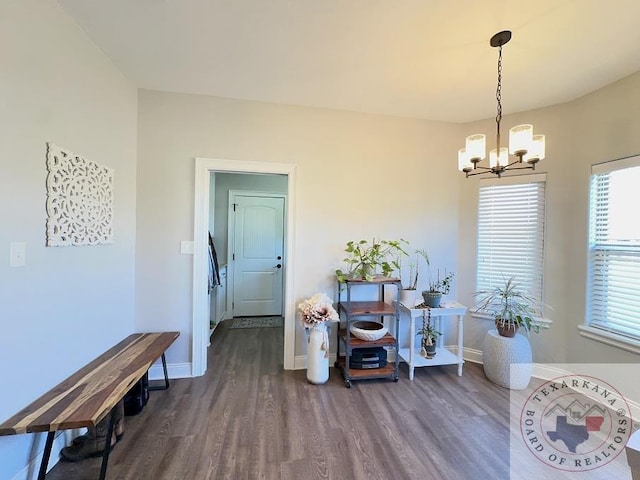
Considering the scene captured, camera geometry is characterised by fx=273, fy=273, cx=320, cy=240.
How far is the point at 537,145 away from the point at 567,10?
75 cm

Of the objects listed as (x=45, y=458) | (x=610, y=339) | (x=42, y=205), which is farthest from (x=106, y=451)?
(x=610, y=339)

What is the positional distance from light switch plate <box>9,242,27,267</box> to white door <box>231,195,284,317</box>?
307cm

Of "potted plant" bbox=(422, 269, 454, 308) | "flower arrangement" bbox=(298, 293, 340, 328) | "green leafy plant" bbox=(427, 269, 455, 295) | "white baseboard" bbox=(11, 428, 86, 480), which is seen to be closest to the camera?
"white baseboard" bbox=(11, 428, 86, 480)

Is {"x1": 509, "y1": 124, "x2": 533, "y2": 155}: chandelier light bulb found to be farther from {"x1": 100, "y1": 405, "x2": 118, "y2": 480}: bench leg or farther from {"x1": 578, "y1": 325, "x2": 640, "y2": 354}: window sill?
{"x1": 100, "y1": 405, "x2": 118, "y2": 480}: bench leg

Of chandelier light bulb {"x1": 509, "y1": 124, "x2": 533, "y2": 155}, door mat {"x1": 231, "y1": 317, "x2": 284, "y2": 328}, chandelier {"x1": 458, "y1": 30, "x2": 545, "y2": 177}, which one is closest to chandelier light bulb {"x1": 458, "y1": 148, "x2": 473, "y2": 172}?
chandelier {"x1": 458, "y1": 30, "x2": 545, "y2": 177}

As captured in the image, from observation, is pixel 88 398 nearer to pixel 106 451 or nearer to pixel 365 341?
pixel 106 451

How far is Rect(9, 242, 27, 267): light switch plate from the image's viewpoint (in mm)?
1354

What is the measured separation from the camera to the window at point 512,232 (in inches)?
110

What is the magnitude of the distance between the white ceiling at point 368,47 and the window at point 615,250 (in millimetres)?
813

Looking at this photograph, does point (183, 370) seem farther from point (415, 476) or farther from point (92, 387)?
point (415, 476)

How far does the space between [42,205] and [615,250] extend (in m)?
4.14

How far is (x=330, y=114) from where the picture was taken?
9.41ft

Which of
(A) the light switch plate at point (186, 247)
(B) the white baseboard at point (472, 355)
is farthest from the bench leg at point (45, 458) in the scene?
(B) the white baseboard at point (472, 355)

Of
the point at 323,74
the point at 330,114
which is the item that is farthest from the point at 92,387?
the point at 330,114
